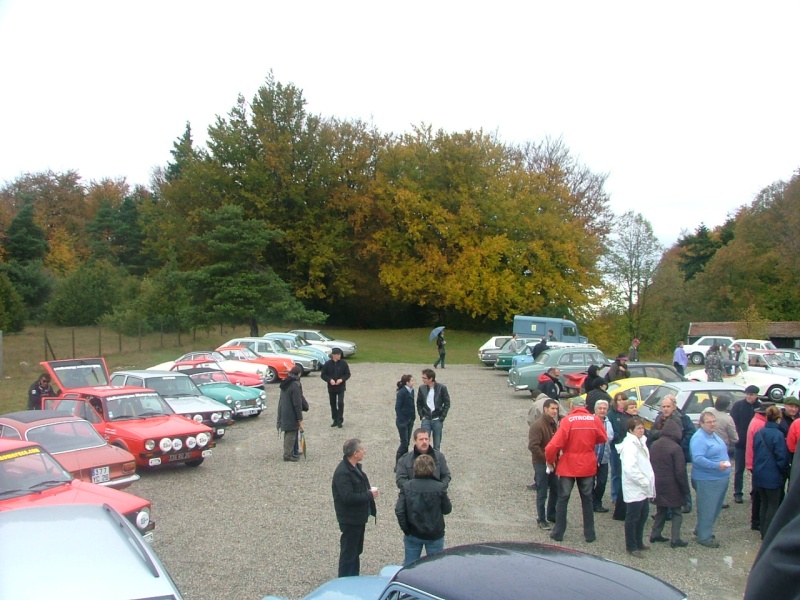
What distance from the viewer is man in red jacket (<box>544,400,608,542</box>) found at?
27.7 ft

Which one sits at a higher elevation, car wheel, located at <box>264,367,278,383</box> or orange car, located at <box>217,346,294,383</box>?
orange car, located at <box>217,346,294,383</box>

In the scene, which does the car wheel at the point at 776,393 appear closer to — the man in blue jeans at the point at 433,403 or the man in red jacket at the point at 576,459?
the man in blue jeans at the point at 433,403

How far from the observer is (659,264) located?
164 ft

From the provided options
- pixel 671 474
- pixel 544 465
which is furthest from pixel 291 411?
pixel 671 474

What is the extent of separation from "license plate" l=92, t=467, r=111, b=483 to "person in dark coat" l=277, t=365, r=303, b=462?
3.58m

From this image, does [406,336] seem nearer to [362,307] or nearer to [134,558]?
[362,307]

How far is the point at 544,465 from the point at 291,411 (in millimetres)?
5440

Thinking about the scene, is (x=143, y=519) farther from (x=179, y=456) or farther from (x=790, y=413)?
(x=790, y=413)

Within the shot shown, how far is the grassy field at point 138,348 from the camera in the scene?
29.6 m

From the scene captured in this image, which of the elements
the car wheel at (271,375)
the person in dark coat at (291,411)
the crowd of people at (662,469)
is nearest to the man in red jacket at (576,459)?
the crowd of people at (662,469)

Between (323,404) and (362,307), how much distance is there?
121 ft

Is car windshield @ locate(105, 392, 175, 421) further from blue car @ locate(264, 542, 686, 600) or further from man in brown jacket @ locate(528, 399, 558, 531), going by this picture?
blue car @ locate(264, 542, 686, 600)

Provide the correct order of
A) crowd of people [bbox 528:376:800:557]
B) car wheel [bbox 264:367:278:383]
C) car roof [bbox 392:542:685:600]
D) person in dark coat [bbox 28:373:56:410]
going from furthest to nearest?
car wheel [bbox 264:367:278:383] < person in dark coat [bbox 28:373:56:410] < crowd of people [bbox 528:376:800:557] < car roof [bbox 392:542:685:600]

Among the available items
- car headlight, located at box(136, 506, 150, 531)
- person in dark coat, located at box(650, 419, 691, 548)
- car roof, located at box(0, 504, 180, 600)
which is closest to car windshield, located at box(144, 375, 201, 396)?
car headlight, located at box(136, 506, 150, 531)
